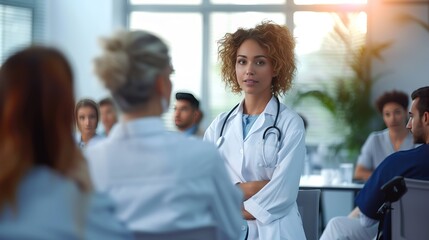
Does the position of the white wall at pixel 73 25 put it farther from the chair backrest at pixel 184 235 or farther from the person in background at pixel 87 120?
the chair backrest at pixel 184 235

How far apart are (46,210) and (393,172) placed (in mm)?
2408

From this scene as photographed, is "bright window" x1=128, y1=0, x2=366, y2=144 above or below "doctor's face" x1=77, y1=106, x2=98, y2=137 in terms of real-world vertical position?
above

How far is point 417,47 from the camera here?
333 inches

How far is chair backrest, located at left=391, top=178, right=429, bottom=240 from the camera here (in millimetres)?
3396

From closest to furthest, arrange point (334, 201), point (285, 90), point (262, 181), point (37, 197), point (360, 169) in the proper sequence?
1. point (37, 197)
2. point (262, 181)
3. point (285, 90)
4. point (360, 169)
5. point (334, 201)

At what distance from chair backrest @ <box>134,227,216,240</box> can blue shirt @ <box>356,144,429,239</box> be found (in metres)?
1.95

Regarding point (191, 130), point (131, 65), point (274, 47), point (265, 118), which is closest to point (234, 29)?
point (191, 130)

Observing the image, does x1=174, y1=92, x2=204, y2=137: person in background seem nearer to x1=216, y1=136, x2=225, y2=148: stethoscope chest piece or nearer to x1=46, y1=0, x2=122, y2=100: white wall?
x1=216, y1=136, x2=225, y2=148: stethoscope chest piece

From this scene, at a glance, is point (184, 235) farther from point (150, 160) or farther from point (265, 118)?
point (265, 118)

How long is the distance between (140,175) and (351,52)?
7111 millimetres

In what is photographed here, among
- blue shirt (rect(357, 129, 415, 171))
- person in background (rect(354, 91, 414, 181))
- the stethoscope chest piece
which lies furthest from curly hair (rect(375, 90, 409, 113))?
the stethoscope chest piece

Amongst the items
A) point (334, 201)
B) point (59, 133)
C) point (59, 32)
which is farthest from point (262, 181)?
point (59, 32)

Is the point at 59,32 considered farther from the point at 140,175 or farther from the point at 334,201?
the point at 140,175

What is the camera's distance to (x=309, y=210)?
359cm
